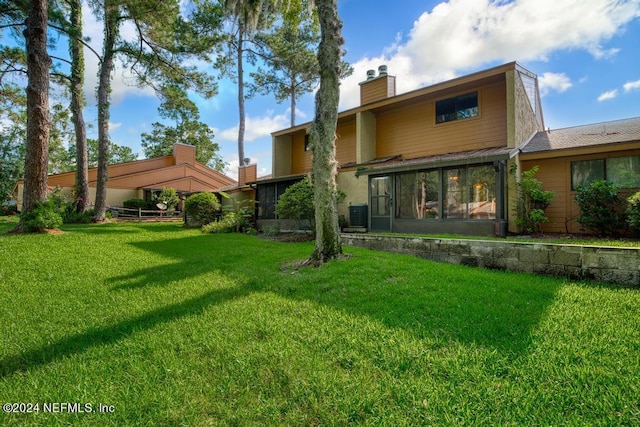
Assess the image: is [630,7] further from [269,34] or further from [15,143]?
[15,143]

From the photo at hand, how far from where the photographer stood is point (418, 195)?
36.3 ft

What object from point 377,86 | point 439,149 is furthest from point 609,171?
point 377,86

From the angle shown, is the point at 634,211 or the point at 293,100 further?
the point at 293,100

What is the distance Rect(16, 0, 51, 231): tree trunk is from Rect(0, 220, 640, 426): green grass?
18.5 feet

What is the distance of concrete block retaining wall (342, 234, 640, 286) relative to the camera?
183 inches

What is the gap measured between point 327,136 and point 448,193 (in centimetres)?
549

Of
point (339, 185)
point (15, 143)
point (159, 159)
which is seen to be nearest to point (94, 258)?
point (339, 185)

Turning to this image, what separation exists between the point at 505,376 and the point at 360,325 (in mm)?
1397

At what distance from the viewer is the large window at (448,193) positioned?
32.0 feet

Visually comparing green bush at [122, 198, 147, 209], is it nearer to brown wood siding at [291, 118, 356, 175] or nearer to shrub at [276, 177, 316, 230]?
brown wood siding at [291, 118, 356, 175]

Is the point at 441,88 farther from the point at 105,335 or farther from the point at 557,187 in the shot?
the point at 105,335

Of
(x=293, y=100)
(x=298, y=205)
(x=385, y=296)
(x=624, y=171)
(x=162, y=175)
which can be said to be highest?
(x=293, y=100)

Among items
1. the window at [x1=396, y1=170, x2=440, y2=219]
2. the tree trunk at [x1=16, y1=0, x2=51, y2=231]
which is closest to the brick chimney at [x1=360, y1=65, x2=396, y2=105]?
the window at [x1=396, y1=170, x2=440, y2=219]

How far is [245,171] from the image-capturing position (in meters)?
19.5
